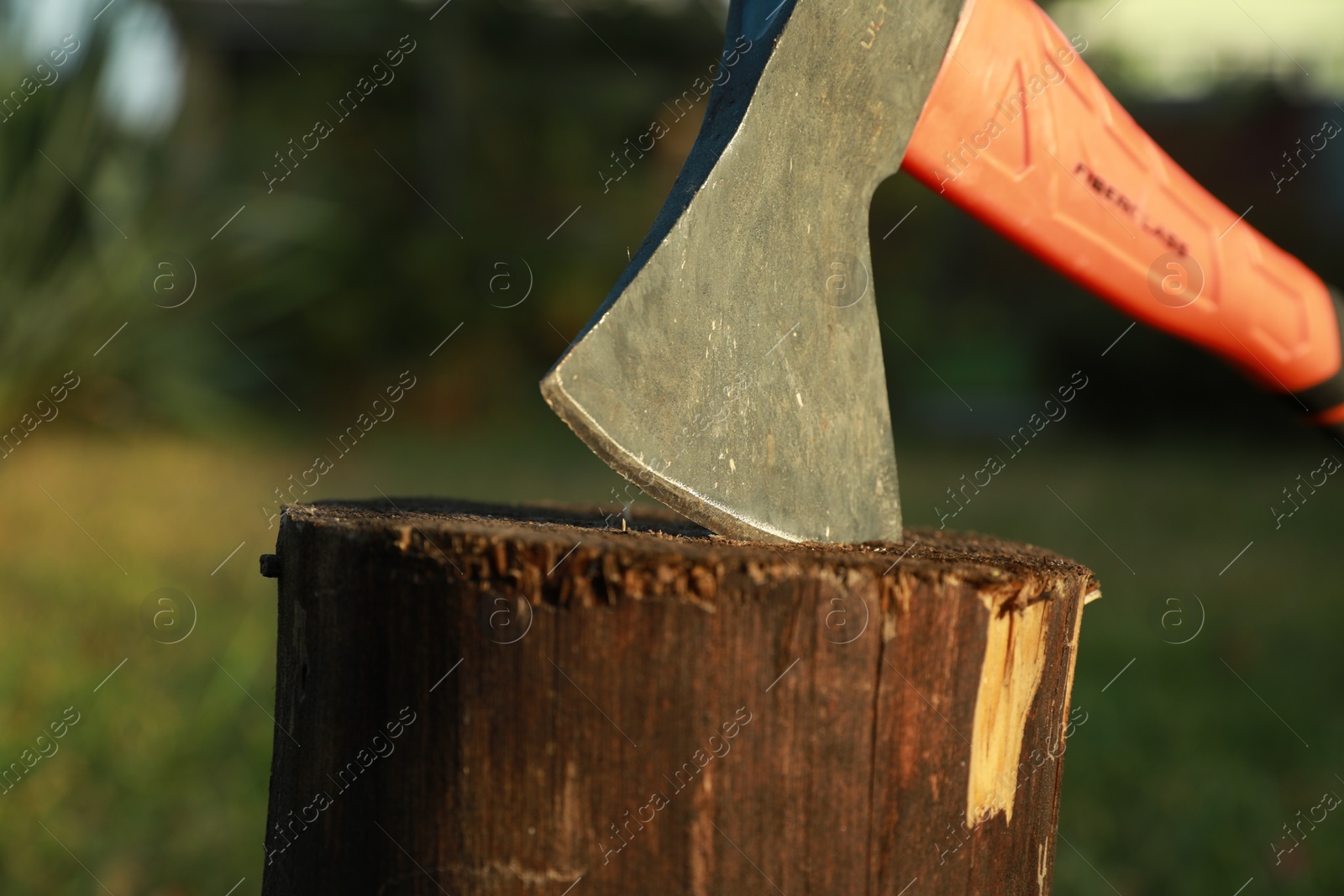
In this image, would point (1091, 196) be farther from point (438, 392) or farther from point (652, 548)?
point (438, 392)

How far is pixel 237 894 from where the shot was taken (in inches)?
81.4

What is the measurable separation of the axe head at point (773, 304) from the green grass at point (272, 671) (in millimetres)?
1477

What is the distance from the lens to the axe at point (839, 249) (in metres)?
1.09

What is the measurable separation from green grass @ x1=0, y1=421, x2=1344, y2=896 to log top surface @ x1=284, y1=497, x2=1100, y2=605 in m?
1.26

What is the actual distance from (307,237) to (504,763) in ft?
21.6

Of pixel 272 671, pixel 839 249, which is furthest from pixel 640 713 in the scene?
pixel 272 671

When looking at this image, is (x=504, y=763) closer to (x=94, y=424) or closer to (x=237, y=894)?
(x=237, y=894)

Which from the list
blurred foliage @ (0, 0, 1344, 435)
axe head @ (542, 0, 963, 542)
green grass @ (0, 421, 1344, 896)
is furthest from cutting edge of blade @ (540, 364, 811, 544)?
blurred foliage @ (0, 0, 1344, 435)

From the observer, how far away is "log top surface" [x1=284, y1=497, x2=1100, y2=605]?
0.95m

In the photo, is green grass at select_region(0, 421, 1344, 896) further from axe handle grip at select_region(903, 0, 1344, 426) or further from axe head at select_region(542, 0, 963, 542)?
axe head at select_region(542, 0, 963, 542)

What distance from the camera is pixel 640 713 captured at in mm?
952

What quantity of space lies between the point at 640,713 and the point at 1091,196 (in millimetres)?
887

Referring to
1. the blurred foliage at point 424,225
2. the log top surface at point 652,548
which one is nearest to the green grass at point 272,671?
the blurred foliage at point 424,225

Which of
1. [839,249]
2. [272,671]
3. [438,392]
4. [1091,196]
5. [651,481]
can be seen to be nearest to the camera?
[651,481]
